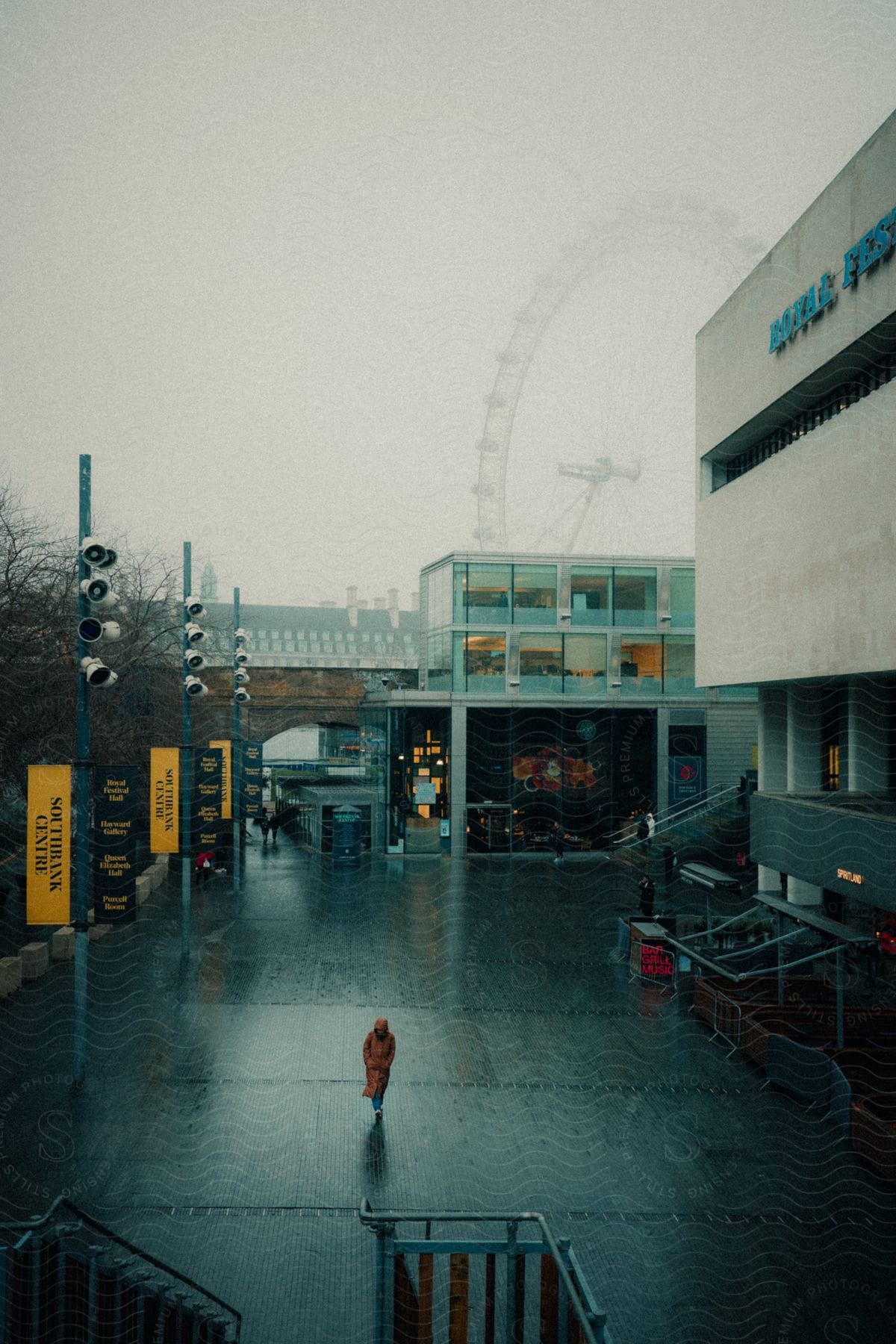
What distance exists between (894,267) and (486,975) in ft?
33.2

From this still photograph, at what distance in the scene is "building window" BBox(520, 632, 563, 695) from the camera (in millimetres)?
23531

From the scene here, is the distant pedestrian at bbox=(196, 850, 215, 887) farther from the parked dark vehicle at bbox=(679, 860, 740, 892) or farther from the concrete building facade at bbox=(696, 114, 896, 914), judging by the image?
the concrete building facade at bbox=(696, 114, 896, 914)

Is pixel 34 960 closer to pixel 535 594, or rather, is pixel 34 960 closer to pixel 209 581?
pixel 535 594

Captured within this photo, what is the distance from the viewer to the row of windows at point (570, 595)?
78.0 ft

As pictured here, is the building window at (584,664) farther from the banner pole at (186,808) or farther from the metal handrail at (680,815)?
the banner pole at (186,808)

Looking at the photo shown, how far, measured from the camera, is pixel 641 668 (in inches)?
942

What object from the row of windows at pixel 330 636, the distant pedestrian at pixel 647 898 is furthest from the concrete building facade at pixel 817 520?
the row of windows at pixel 330 636

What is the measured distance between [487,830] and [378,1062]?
15.8m

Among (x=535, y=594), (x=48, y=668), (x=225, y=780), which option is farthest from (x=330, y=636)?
(x=48, y=668)

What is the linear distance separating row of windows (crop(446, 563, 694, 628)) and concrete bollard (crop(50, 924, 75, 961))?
13.3m

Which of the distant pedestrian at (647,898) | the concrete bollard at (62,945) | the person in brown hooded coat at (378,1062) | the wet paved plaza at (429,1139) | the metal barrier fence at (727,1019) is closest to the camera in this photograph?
the wet paved plaza at (429,1139)

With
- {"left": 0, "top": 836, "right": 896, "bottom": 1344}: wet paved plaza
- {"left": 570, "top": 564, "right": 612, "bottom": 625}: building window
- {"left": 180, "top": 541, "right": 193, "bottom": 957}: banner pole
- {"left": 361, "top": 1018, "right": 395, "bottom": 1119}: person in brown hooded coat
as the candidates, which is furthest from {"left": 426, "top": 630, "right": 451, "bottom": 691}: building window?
{"left": 361, "top": 1018, "right": 395, "bottom": 1119}: person in brown hooded coat

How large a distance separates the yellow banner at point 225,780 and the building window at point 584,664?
9.72 m

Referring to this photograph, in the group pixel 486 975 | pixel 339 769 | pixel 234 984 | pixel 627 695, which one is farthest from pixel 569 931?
pixel 339 769
